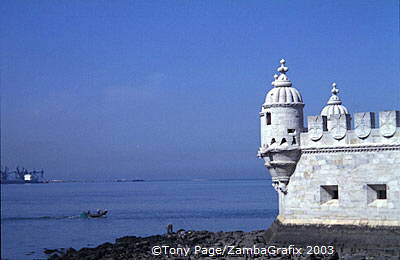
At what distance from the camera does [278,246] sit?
1331 inches

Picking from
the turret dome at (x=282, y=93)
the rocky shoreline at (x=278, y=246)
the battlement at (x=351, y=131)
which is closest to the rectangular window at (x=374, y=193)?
the rocky shoreline at (x=278, y=246)

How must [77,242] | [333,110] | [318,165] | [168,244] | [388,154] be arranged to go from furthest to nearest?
[77,242] < [168,244] < [333,110] < [318,165] < [388,154]

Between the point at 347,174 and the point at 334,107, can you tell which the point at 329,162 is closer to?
the point at 347,174

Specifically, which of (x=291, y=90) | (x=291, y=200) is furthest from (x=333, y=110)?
(x=291, y=200)

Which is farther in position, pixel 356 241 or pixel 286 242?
pixel 286 242

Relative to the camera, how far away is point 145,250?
1512 inches

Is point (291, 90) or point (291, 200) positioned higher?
point (291, 90)

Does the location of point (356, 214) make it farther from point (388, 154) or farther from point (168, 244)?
point (168, 244)

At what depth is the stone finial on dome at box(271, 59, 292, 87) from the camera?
113 ft

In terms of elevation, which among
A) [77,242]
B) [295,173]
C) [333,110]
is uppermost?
[333,110]

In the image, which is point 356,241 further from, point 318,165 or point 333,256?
point 318,165

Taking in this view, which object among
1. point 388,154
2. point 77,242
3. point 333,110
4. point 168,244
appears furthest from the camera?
point 77,242

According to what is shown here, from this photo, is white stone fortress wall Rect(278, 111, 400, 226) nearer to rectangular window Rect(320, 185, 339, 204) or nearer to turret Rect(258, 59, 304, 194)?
rectangular window Rect(320, 185, 339, 204)

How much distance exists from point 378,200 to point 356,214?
1.15 metres
